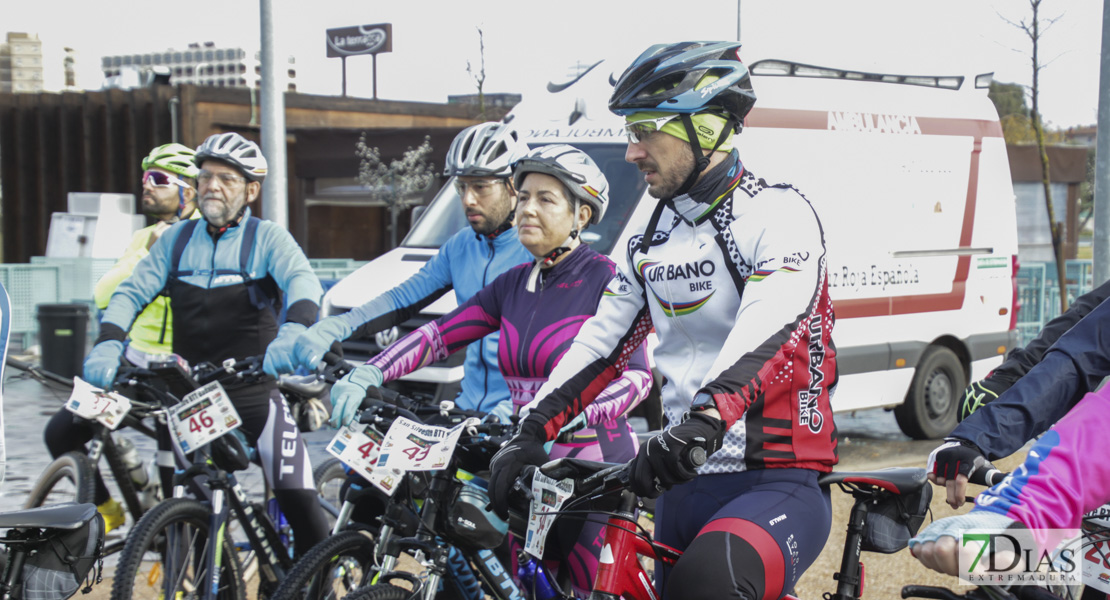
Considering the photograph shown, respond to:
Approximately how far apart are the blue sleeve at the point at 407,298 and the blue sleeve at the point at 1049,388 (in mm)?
2469

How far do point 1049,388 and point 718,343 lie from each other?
823mm

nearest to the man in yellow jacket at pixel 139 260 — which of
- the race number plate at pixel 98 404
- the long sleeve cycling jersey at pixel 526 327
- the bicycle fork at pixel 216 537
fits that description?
the race number plate at pixel 98 404

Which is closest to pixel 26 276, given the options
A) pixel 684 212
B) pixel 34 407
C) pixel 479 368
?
pixel 34 407

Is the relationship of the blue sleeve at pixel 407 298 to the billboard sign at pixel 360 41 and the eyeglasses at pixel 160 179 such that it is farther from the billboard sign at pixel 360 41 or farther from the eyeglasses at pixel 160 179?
the billboard sign at pixel 360 41

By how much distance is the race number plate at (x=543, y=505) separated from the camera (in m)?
2.79

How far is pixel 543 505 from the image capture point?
2.83 m

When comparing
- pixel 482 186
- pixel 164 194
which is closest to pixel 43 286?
pixel 164 194

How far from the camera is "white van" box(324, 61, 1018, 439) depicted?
7.95 metres

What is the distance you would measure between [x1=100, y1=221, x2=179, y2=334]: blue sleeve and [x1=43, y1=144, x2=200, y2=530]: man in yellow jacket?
470mm

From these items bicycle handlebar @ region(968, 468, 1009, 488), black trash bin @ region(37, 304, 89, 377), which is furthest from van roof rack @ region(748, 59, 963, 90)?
black trash bin @ region(37, 304, 89, 377)

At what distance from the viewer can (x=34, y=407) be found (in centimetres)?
1127

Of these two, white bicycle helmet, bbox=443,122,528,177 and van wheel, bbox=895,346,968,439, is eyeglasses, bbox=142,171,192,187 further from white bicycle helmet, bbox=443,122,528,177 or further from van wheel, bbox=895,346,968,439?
van wheel, bbox=895,346,968,439

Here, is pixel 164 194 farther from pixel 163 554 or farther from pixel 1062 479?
pixel 1062 479

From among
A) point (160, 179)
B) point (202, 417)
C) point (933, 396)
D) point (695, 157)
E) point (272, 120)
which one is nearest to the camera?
point (695, 157)
